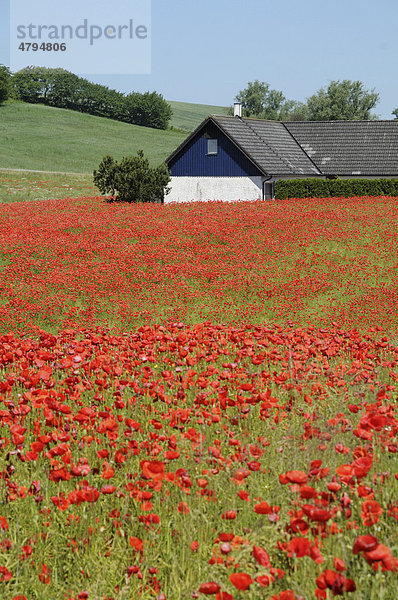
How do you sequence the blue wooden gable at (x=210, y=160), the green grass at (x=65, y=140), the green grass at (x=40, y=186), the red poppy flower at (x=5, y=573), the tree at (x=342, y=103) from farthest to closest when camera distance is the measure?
the tree at (x=342, y=103), the green grass at (x=65, y=140), the green grass at (x=40, y=186), the blue wooden gable at (x=210, y=160), the red poppy flower at (x=5, y=573)

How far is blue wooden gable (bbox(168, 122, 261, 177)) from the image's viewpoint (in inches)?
1645

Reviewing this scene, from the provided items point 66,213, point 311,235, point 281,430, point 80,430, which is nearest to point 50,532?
point 80,430

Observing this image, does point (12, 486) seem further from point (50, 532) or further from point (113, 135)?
point (113, 135)

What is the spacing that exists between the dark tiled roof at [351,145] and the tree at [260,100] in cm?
8842

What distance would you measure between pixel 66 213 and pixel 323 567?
2702 centimetres

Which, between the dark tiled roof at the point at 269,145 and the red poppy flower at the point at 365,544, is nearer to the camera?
the red poppy flower at the point at 365,544

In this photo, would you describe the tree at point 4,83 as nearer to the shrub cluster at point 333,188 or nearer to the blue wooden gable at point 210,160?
the blue wooden gable at point 210,160

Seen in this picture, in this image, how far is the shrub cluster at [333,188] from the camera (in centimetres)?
3522

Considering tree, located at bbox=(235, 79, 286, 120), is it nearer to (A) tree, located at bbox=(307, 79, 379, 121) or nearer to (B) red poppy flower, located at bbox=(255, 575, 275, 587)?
(A) tree, located at bbox=(307, 79, 379, 121)

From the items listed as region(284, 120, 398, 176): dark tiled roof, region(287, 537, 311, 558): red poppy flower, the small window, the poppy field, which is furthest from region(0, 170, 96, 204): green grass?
region(287, 537, 311, 558): red poppy flower

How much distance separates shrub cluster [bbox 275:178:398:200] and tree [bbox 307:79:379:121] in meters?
78.9

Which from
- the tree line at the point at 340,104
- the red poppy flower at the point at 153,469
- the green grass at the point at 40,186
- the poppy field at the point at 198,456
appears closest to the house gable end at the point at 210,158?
the green grass at the point at 40,186

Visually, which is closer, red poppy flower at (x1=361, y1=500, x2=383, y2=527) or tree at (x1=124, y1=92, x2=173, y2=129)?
red poppy flower at (x1=361, y1=500, x2=383, y2=527)

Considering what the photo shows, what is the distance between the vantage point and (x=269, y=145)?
145 feet
